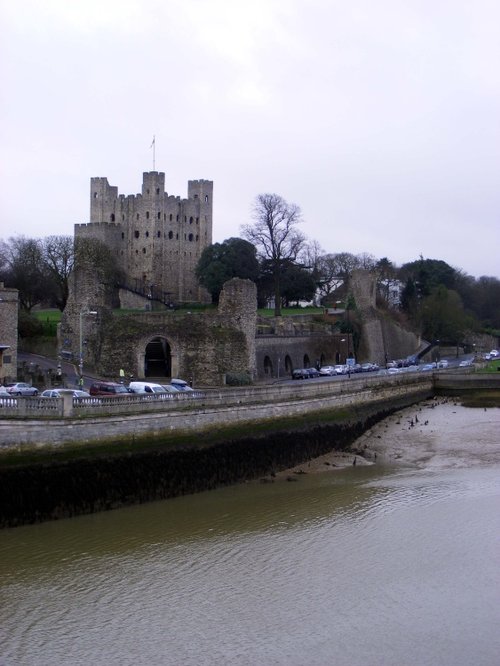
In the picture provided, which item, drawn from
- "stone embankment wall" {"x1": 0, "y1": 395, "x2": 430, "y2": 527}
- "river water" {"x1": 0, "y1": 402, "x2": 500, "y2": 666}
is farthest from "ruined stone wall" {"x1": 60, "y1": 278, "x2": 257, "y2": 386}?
"river water" {"x1": 0, "y1": 402, "x2": 500, "y2": 666}

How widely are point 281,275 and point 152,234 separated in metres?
11.0

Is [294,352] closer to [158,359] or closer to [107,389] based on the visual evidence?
[158,359]

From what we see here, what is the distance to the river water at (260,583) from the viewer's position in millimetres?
13609

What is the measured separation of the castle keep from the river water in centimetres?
4793

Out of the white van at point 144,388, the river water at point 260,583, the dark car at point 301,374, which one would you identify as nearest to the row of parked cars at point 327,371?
the dark car at point 301,374

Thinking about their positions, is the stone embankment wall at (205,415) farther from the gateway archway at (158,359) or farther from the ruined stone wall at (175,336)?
the gateway archway at (158,359)

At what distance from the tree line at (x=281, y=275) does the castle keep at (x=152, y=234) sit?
292 centimetres

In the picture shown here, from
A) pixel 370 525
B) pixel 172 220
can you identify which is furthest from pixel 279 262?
pixel 370 525

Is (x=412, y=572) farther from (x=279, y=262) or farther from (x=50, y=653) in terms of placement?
(x=279, y=262)

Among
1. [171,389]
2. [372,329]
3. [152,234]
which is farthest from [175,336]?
[152,234]

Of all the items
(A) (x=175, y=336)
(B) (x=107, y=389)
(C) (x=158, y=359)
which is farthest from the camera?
(C) (x=158, y=359)

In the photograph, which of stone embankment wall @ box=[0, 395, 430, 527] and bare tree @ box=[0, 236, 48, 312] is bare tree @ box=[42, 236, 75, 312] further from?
stone embankment wall @ box=[0, 395, 430, 527]

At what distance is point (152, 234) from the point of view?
69750mm

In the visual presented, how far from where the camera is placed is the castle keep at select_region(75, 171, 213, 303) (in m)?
69.8
